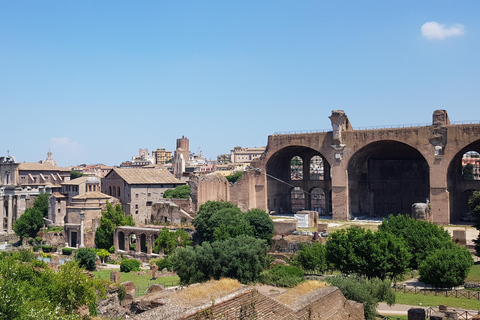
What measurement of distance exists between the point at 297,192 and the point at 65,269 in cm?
5480

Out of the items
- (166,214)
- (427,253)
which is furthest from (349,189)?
(427,253)

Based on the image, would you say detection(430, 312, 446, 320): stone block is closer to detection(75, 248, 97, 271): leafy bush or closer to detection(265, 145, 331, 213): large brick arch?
detection(75, 248, 97, 271): leafy bush

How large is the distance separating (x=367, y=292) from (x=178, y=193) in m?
37.8

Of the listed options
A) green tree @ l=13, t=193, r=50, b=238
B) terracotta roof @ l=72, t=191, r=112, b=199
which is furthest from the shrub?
green tree @ l=13, t=193, r=50, b=238

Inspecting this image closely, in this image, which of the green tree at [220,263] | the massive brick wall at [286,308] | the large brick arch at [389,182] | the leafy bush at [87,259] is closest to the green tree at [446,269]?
the green tree at [220,263]

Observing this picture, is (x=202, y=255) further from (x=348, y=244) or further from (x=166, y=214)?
(x=166, y=214)

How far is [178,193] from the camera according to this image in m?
53.5

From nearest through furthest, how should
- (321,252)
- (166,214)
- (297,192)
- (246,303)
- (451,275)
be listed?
(246,303), (451,275), (321,252), (166,214), (297,192)

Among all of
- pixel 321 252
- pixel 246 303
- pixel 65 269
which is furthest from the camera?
pixel 321 252

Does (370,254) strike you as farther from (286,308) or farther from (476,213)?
(286,308)

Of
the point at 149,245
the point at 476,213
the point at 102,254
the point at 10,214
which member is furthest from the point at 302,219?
the point at 10,214

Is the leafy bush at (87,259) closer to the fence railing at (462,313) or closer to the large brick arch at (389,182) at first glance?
the large brick arch at (389,182)

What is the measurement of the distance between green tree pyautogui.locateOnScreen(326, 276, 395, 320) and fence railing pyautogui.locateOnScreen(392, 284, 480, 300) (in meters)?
3.89

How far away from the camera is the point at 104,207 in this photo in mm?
46156
